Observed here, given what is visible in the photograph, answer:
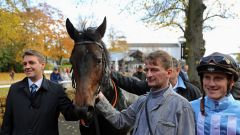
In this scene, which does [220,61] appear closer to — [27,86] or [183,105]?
[183,105]

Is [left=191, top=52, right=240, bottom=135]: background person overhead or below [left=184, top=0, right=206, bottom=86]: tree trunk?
below

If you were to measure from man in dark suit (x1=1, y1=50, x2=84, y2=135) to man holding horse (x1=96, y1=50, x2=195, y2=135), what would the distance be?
93cm

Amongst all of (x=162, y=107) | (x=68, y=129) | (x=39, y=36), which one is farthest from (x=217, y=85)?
(x=39, y=36)

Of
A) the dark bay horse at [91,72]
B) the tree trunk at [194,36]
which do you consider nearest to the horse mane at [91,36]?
the dark bay horse at [91,72]

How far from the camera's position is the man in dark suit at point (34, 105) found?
Answer: 3160mm

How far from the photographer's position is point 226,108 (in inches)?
94.2

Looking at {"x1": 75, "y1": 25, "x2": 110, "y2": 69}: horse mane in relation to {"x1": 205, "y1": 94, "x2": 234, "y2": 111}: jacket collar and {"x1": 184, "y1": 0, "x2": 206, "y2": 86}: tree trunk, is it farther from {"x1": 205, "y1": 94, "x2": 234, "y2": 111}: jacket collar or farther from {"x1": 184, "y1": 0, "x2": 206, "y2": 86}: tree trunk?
{"x1": 184, "y1": 0, "x2": 206, "y2": 86}: tree trunk

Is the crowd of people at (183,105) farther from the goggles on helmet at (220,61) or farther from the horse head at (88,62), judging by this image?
the horse head at (88,62)

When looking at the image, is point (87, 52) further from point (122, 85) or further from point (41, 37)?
point (41, 37)

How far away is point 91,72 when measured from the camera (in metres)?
2.92

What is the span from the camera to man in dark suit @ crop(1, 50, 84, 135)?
3160 mm

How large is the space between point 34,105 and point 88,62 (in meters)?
0.74

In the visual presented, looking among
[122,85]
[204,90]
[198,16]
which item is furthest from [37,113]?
[198,16]

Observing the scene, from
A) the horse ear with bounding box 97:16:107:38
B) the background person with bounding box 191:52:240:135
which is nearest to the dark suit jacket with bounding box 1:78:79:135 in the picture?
the horse ear with bounding box 97:16:107:38
